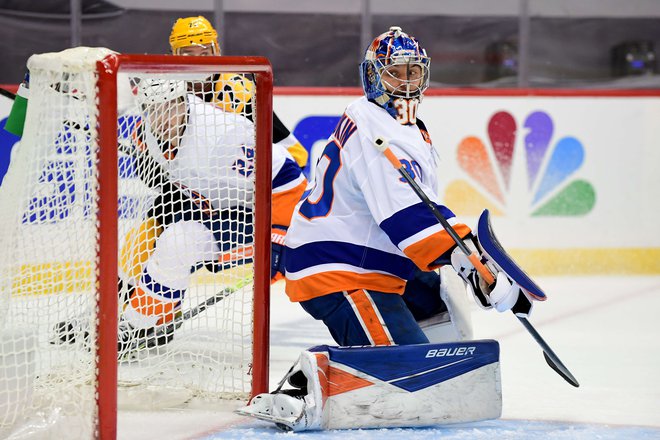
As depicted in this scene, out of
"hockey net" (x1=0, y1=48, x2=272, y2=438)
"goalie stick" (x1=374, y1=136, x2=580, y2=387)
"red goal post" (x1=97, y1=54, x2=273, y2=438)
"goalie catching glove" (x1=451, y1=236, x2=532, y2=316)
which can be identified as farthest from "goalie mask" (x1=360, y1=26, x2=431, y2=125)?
"red goal post" (x1=97, y1=54, x2=273, y2=438)

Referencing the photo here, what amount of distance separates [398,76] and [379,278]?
1.62ft

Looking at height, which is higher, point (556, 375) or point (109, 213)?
point (109, 213)

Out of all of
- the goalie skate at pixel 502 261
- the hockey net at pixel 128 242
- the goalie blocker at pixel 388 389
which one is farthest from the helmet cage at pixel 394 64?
the goalie blocker at pixel 388 389

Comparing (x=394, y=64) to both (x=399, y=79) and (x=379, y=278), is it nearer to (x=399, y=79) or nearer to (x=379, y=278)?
(x=399, y=79)

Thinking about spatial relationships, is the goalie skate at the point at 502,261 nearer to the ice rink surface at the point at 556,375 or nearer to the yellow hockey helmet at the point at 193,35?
the ice rink surface at the point at 556,375

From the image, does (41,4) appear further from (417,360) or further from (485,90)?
(417,360)

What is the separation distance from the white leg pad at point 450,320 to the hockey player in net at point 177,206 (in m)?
0.54

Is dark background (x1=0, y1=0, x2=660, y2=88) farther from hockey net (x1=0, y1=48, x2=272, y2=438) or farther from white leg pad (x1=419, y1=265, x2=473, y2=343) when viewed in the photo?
white leg pad (x1=419, y1=265, x2=473, y2=343)

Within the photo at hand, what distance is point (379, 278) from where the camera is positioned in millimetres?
2869

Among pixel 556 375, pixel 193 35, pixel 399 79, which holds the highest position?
pixel 193 35

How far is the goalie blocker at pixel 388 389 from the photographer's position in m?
2.66

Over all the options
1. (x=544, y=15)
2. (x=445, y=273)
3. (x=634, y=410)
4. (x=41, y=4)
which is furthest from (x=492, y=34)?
(x=634, y=410)

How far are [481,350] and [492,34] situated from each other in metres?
2.92

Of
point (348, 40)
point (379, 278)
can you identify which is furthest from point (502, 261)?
point (348, 40)
